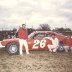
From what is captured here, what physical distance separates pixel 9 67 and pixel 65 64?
223 centimetres

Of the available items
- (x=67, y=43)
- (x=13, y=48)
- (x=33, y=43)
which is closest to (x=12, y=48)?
(x=13, y=48)

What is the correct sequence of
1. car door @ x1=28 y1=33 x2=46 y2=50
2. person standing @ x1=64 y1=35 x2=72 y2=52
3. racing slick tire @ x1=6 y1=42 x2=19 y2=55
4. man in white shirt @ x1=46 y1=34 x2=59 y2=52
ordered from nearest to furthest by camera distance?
1. racing slick tire @ x1=6 y1=42 x2=19 y2=55
2. car door @ x1=28 y1=33 x2=46 y2=50
3. man in white shirt @ x1=46 y1=34 x2=59 y2=52
4. person standing @ x1=64 y1=35 x2=72 y2=52

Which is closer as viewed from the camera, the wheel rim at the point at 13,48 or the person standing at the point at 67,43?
the wheel rim at the point at 13,48

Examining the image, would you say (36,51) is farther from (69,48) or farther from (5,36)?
(5,36)

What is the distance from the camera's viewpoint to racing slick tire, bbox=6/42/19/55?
47.7 ft

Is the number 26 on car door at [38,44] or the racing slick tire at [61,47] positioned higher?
the number 26 on car door at [38,44]

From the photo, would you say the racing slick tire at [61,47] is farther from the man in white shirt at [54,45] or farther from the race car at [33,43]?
the man in white shirt at [54,45]

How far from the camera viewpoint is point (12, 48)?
1461 centimetres

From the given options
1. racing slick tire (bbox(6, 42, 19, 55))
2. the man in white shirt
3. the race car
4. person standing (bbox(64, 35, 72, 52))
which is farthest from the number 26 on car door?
person standing (bbox(64, 35, 72, 52))

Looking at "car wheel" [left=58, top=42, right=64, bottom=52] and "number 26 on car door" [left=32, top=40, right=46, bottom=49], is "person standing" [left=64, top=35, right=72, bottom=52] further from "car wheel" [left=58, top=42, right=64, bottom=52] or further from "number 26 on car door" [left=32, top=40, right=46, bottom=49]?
"number 26 on car door" [left=32, top=40, right=46, bottom=49]

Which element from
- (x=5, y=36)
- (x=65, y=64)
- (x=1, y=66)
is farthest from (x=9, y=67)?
(x=5, y=36)

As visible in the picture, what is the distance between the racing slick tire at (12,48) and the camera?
47.7 ft

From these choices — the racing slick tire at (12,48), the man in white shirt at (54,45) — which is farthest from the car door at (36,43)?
the racing slick tire at (12,48)

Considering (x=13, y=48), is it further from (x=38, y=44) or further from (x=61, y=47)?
(x=61, y=47)
